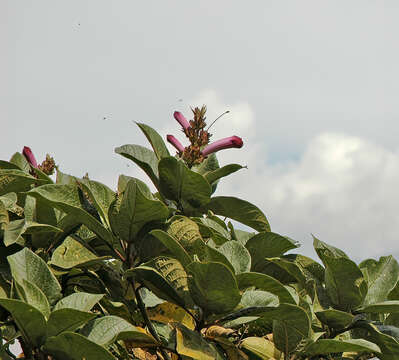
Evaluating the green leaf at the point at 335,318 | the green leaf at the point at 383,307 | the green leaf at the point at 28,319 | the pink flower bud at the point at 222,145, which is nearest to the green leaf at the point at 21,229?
the green leaf at the point at 28,319

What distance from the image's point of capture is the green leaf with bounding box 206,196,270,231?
2826mm

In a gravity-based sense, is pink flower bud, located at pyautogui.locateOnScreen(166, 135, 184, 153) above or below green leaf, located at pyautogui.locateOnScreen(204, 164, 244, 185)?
above

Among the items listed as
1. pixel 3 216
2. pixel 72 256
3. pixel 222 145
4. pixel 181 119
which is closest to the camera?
pixel 3 216

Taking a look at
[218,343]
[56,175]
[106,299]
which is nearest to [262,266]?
[218,343]

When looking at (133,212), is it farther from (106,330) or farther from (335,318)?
(335,318)

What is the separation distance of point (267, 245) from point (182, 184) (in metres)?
0.47

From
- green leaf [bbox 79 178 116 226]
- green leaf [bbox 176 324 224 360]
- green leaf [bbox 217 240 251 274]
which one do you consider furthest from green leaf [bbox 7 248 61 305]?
green leaf [bbox 217 240 251 274]

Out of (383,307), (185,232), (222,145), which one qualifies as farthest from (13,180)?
(383,307)

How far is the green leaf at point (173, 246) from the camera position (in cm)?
218

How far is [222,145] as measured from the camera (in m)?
3.16

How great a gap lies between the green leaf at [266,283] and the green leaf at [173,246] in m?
0.21

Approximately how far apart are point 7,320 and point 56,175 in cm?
82

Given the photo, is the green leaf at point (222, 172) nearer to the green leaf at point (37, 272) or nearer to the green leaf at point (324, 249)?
the green leaf at point (324, 249)

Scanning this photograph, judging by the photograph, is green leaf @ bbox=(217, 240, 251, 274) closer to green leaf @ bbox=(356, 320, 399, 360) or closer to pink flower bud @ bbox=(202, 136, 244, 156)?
green leaf @ bbox=(356, 320, 399, 360)
